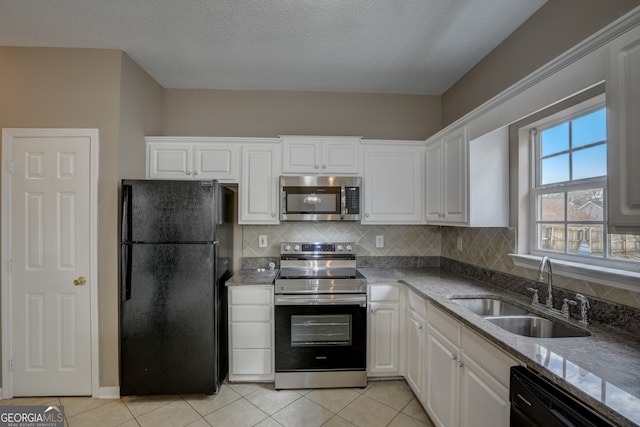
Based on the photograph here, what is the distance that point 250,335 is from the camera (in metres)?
2.39

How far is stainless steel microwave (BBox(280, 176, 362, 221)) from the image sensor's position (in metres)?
2.63

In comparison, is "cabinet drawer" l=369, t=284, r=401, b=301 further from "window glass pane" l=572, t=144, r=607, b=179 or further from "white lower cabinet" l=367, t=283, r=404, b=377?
"window glass pane" l=572, t=144, r=607, b=179

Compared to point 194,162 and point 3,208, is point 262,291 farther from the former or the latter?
point 3,208

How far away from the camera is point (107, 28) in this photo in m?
2.03

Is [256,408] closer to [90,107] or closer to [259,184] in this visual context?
[259,184]

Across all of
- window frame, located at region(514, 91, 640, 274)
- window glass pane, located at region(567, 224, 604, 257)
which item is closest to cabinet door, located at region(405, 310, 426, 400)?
window frame, located at region(514, 91, 640, 274)

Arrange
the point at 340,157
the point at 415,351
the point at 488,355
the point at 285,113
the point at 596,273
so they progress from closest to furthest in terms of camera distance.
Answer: the point at 488,355 < the point at 596,273 < the point at 415,351 < the point at 340,157 < the point at 285,113

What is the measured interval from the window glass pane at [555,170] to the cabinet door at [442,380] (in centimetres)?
126

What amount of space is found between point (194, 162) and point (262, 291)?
1364mm

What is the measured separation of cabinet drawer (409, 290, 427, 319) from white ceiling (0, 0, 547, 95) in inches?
76.4

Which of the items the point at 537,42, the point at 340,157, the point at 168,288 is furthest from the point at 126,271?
the point at 537,42

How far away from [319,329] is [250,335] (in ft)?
1.94

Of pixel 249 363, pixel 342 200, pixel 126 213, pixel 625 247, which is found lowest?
pixel 249 363

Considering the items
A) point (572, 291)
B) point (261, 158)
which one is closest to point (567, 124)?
point (572, 291)
